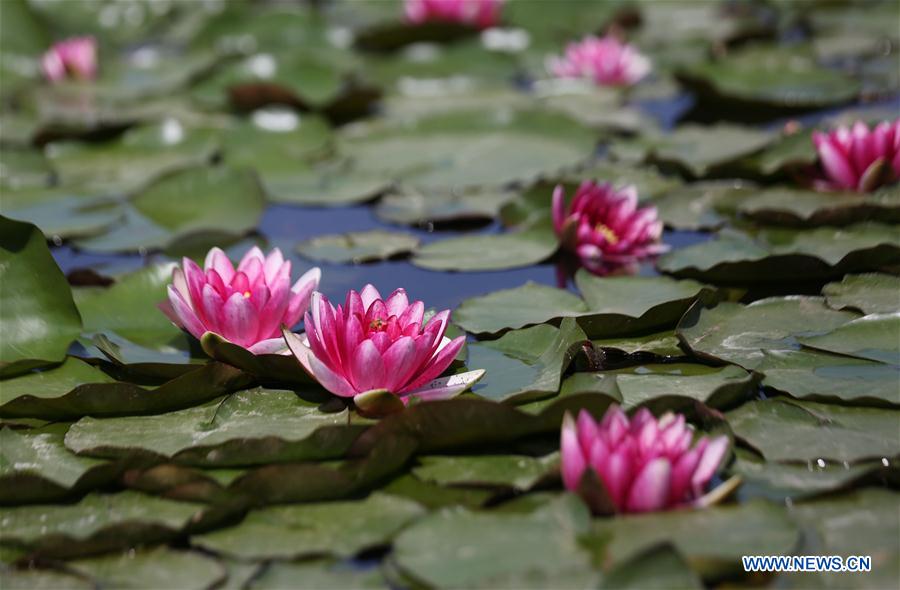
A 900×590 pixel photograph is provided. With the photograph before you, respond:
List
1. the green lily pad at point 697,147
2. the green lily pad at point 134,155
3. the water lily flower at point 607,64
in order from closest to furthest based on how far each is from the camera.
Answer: the green lily pad at point 697,147 < the green lily pad at point 134,155 < the water lily flower at point 607,64

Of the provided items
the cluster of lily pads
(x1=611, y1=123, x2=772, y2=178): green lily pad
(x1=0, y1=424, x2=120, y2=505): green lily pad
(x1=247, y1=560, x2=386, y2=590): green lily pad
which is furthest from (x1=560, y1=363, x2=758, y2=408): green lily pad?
(x1=611, y1=123, x2=772, y2=178): green lily pad

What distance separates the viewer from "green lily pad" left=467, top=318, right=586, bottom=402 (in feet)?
6.75

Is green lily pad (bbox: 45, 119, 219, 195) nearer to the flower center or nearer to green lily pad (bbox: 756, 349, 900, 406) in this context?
the flower center

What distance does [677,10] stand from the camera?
616 centimetres

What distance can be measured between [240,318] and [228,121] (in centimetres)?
239

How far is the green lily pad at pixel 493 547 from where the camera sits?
158 centimetres

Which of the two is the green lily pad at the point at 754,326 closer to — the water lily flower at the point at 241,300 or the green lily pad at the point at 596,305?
the green lily pad at the point at 596,305

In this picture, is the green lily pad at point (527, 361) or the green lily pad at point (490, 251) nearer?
the green lily pad at point (527, 361)

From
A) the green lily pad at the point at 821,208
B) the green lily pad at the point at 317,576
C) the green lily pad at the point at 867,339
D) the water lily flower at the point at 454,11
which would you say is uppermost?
the water lily flower at the point at 454,11

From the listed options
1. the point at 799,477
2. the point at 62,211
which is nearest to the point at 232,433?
the point at 799,477

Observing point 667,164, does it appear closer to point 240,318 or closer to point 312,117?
point 312,117

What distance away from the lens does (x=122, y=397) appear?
2078mm

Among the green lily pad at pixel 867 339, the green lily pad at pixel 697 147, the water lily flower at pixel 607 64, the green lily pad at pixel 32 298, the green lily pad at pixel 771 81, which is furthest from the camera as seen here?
the water lily flower at pixel 607 64

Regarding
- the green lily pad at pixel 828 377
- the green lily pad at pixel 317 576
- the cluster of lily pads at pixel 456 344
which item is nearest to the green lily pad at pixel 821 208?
the cluster of lily pads at pixel 456 344
